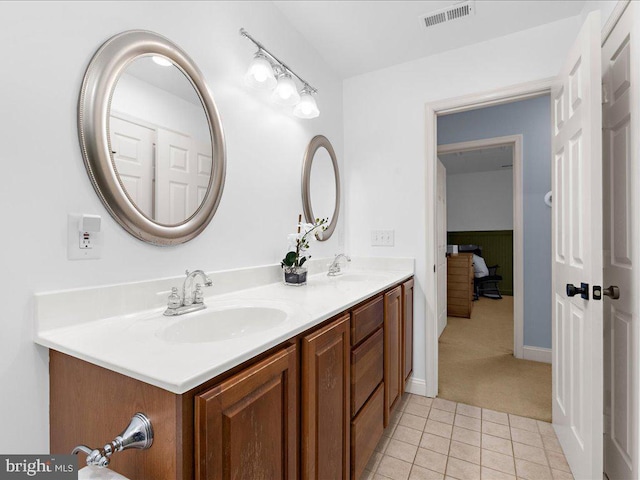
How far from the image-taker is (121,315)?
3.37ft

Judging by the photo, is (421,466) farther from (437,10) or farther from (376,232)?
(437,10)

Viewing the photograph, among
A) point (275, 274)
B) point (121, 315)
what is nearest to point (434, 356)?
point (275, 274)

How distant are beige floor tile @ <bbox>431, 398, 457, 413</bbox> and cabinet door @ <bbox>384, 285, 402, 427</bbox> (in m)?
0.40

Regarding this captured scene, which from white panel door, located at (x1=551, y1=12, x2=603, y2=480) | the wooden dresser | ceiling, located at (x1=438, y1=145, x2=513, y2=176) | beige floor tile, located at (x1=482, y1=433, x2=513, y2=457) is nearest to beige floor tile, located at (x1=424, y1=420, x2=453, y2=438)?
beige floor tile, located at (x1=482, y1=433, x2=513, y2=457)

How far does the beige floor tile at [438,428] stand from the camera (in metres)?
1.79

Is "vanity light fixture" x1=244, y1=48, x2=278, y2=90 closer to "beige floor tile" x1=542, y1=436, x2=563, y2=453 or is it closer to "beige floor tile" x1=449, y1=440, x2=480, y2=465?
"beige floor tile" x1=449, y1=440, x2=480, y2=465

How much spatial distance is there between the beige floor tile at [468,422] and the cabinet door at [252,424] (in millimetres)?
1391

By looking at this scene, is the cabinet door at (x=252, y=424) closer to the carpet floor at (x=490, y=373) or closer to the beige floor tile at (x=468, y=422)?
the beige floor tile at (x=468, y=422)

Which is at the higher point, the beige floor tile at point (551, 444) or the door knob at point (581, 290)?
the door knob at point (581, 290)

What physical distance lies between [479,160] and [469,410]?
15.1 feet

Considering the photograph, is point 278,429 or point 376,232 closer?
point 278,429

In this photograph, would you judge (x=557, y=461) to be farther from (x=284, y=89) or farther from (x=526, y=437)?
(x=284, y=89)

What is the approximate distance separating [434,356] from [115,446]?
6.83 ft

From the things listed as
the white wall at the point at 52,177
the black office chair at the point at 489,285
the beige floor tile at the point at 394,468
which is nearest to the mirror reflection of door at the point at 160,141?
the white wall at the point at 52,177
